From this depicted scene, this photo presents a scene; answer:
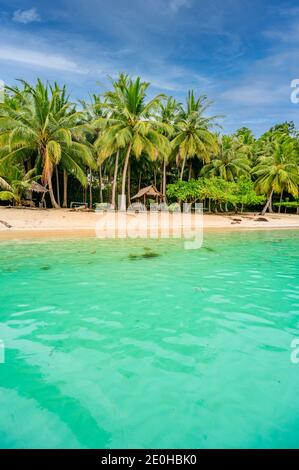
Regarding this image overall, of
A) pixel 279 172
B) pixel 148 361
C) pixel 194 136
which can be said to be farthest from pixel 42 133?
pixel 279 172

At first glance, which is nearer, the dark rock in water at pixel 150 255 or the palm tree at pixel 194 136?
the dark rock in water at pixel 150 255

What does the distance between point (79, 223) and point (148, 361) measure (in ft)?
56.0

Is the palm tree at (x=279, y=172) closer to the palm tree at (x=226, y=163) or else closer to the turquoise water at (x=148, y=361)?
the palm tree at (x=226, y=163)

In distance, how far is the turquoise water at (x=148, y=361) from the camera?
255 cm

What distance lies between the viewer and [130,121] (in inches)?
974

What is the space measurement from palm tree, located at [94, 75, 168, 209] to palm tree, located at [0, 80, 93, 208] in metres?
2.52

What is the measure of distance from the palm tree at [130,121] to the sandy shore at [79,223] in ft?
13.5

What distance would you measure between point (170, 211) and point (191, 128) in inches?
365

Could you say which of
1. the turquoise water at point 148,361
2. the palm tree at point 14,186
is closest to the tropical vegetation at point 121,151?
the palm tree at point 14,186

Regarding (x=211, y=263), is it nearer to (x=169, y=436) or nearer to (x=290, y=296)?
(x=290, y=296)

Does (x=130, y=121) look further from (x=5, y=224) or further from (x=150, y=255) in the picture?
(x=150, y=255)
